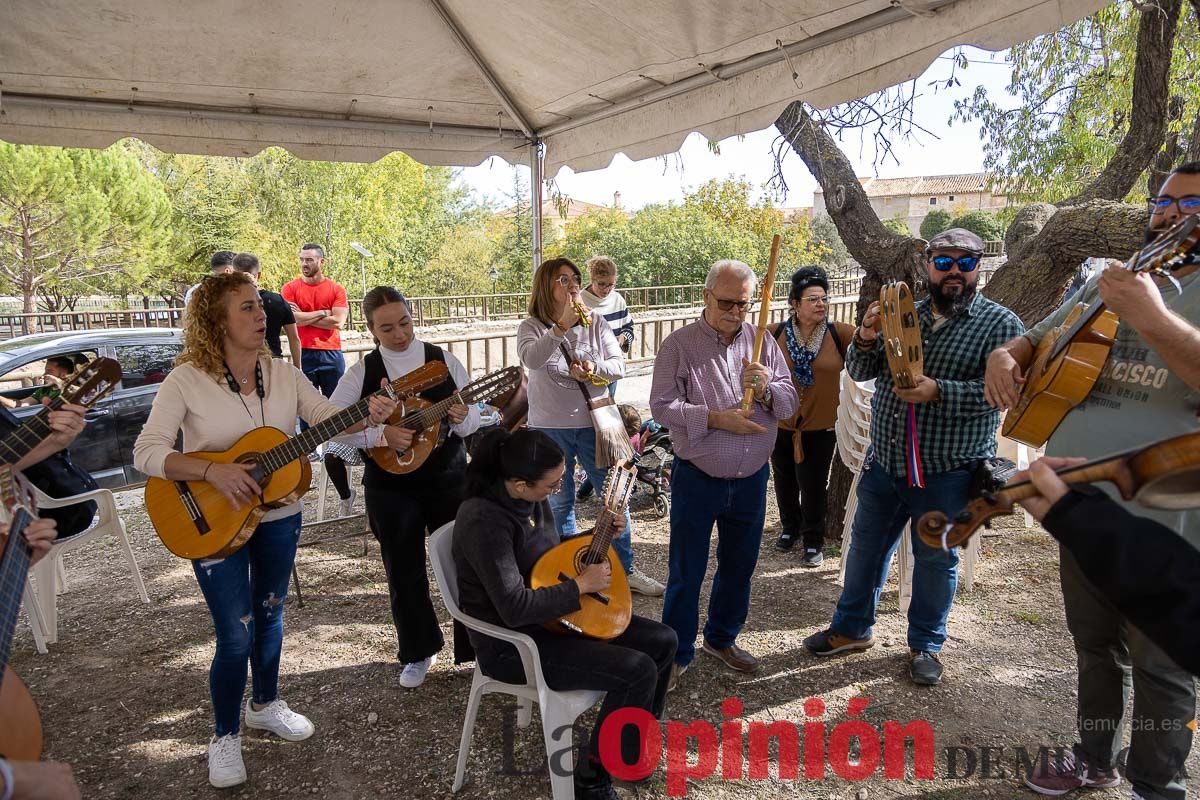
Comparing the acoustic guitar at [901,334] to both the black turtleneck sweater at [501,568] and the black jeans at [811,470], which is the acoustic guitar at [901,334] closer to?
the black turtleneck sweater at [501,568]

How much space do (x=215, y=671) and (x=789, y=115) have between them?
4740 millimetres

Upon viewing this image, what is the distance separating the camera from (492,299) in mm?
25312

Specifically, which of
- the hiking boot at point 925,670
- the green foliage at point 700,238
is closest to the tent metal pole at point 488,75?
the hiking boot at point 925,670

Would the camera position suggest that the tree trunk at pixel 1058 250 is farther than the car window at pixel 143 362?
No

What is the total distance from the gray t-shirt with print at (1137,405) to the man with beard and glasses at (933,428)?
1.74 ft

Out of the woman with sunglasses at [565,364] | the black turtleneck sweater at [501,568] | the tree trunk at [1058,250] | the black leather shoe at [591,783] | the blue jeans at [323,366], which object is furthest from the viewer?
the blue jeans at [323,366]

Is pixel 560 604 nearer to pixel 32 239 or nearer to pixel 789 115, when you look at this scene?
pixel 789 115

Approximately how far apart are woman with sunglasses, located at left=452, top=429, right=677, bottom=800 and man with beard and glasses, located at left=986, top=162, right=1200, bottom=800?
1.41 m

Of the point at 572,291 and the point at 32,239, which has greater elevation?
the point at 32,239

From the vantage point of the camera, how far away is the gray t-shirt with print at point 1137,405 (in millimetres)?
1990

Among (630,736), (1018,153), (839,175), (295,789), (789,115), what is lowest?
(295,789)

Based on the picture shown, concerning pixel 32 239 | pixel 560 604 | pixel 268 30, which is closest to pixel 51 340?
pixel 268 30

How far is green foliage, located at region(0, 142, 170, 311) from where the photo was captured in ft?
60.3

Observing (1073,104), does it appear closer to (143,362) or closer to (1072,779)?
(1072,779)
